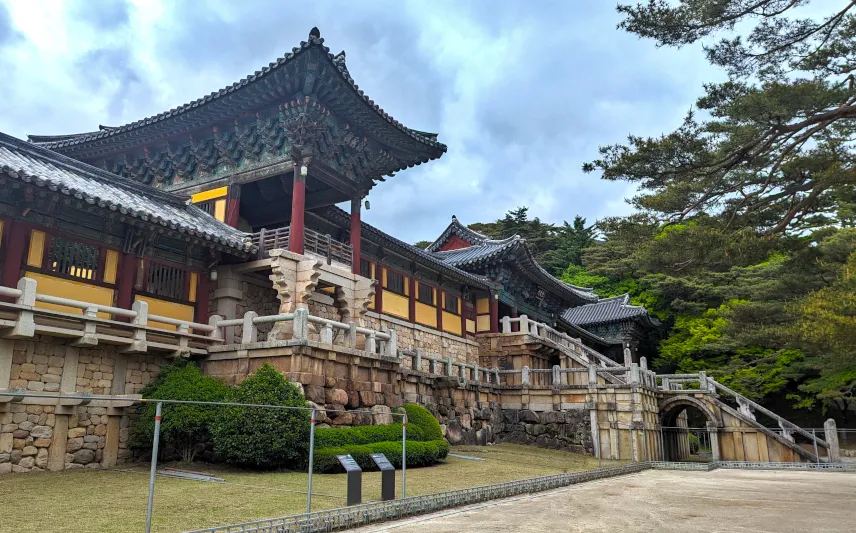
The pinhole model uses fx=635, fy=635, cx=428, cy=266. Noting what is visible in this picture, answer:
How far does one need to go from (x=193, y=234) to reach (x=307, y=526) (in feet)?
33.1

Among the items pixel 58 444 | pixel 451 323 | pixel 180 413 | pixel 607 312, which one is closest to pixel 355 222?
pixel 180 413

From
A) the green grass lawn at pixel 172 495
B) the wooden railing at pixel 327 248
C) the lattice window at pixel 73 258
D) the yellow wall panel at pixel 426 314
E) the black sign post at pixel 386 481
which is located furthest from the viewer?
the yellow wall panel at pixel 426 314

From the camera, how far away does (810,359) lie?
3425 centimetres

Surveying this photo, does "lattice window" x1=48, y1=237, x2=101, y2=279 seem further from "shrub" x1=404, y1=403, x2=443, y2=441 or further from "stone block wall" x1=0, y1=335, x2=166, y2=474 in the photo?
"shrub" x1=404, y1=403, x2=443, y2=441

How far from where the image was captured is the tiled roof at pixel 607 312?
47781 millimetres

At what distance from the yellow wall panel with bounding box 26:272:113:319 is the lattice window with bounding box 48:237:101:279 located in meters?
0.23

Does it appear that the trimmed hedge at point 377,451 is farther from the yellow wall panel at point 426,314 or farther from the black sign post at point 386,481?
the yellow wall panel at point 426,314

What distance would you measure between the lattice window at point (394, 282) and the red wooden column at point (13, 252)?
15.0 m

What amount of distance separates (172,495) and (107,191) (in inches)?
374

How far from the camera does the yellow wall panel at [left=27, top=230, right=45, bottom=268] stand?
14.7 meters

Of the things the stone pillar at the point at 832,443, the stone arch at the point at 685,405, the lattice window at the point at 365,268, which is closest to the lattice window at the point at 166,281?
the lattice window at the point at 365,268

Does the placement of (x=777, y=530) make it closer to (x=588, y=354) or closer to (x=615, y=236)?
(x=615, y=236)

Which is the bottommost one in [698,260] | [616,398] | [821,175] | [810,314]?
[616,398]

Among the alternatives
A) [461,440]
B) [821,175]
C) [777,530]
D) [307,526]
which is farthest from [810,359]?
[307,526]
